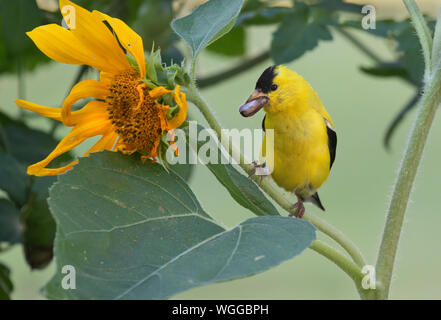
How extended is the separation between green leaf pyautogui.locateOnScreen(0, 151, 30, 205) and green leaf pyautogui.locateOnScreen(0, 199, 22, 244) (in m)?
0.03

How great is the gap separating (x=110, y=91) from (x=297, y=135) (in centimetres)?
16

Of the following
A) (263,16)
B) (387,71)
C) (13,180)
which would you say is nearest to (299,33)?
(263,16)

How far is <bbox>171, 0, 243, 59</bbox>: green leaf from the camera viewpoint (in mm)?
289

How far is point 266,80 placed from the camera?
1.18 ft

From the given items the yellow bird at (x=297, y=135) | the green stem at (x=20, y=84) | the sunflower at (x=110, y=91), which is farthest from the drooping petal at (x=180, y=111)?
the green stem at (x=20, y=84)

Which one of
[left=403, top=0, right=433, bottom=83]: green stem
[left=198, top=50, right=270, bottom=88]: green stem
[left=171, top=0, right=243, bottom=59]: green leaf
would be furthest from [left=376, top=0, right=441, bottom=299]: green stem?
[left=198, top=50, right=270, bottom=88]: green stem

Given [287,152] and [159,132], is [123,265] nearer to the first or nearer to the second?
[159,132]

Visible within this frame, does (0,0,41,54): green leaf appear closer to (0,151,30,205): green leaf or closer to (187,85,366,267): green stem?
(0,151,30,205): green leaf

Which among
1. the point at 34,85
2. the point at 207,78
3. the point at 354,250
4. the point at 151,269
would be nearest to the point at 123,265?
the point at 151,269

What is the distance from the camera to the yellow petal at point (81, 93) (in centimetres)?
28

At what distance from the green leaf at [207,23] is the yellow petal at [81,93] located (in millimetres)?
52

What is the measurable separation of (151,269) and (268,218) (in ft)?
0.20

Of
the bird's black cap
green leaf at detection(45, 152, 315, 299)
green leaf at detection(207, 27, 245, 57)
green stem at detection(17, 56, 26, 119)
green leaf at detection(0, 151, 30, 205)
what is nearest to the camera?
green leaf at detection(45, 152, 315, 299)

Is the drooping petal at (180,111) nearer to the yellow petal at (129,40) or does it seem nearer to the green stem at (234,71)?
the yellow petal at (129,40)
